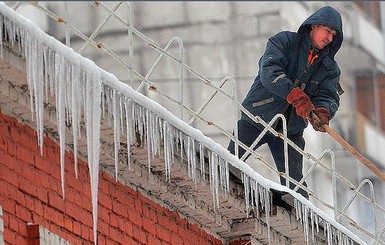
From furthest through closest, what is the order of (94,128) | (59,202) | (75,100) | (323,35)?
(323,35), (59,202), (94,128), (75,100)

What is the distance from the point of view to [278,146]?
1734 centimetres

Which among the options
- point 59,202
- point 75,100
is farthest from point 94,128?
point 59,202

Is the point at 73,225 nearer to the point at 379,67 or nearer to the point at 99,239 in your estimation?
the point at 99,239

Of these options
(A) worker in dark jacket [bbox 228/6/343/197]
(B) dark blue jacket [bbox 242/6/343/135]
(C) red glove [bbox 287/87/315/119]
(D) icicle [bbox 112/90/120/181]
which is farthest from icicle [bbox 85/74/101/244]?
(B) dark blue jacket [bbox 242/6/343/135]

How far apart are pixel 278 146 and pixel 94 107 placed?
3.50m

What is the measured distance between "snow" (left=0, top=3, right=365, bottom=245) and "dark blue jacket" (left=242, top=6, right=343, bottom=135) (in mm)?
1562

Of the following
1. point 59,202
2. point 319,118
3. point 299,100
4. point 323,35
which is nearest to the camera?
point 59,202

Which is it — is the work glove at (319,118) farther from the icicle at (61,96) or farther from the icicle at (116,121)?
the icicle at (61,96)

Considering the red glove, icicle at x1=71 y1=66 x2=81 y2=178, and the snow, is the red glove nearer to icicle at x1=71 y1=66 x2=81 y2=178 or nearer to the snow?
the snow

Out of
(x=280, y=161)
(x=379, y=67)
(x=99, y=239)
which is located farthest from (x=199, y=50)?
(x=99, y=239)

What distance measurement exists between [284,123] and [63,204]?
7.08ft

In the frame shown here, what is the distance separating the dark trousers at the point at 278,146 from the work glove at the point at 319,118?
0.52 m

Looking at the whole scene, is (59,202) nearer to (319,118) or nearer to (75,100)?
(75,100)

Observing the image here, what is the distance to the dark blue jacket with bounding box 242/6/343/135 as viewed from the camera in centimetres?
1683
